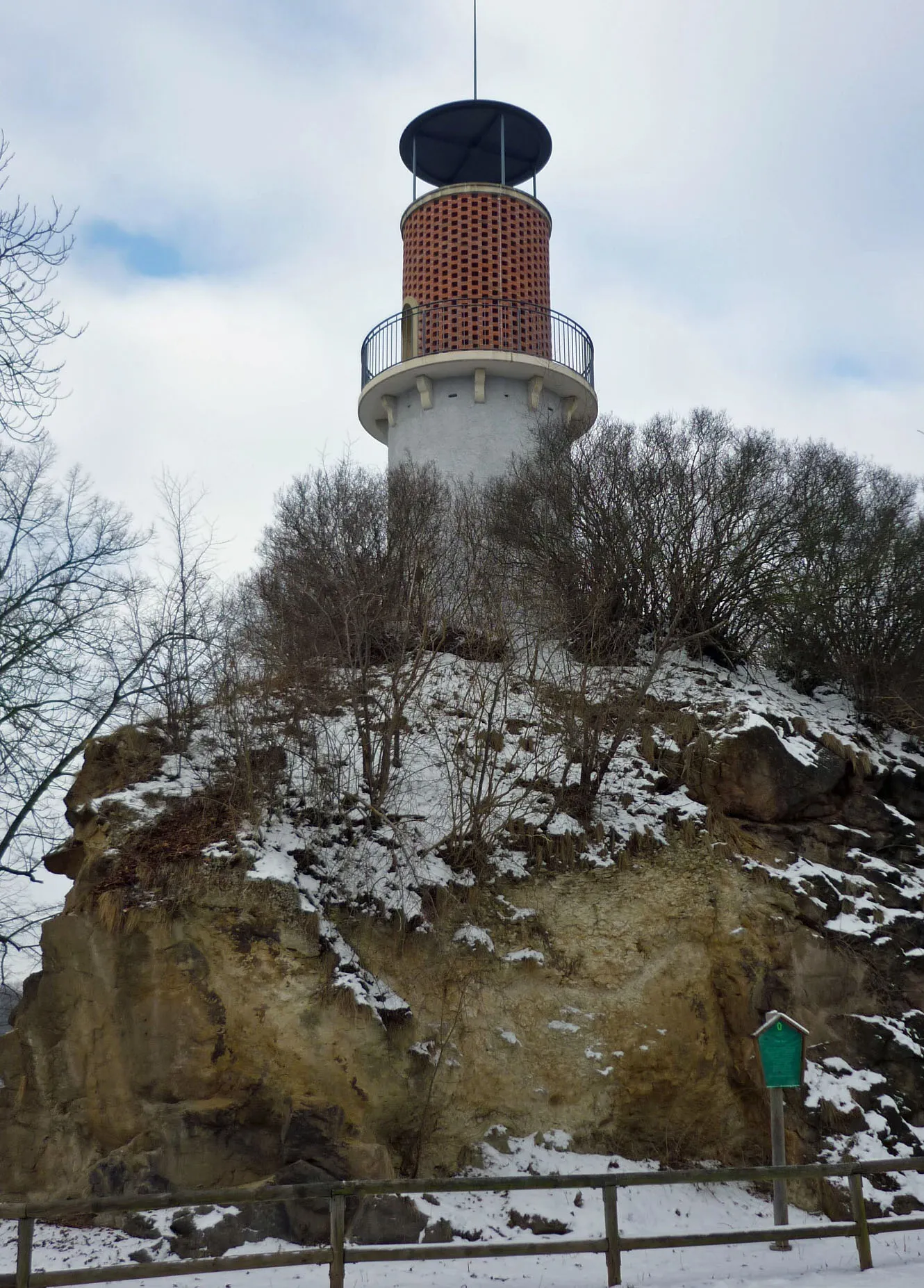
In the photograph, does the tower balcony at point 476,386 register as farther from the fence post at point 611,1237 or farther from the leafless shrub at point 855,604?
the fence post at point 611,1237

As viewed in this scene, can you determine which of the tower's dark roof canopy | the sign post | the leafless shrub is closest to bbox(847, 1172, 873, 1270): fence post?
the sign post

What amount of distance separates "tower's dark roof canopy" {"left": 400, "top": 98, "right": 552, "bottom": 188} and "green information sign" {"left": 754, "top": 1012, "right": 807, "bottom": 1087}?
20.0 metres

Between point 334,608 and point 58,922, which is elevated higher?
point 334,608

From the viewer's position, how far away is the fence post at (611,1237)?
27.5 feet

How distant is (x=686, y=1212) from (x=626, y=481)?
10.8 m

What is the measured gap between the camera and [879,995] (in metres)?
12.7

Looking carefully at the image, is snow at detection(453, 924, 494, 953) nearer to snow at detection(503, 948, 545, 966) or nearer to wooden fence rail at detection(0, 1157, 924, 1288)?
snow at detection(503, 948, 545, 966)

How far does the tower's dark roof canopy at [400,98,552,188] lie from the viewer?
82.0 feet

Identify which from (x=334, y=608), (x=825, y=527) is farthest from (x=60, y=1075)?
(x=825, y=527)

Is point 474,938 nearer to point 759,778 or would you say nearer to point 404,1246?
point 759,778

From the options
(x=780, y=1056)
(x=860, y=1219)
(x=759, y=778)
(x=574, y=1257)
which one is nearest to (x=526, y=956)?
(x=574, y=1257)

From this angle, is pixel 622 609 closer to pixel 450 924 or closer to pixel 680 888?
pixel 680 888

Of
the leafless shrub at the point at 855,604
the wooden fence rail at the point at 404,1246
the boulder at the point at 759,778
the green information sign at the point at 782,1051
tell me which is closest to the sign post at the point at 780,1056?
the green information sign at the point at 782,1051

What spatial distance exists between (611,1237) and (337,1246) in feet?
6.90
